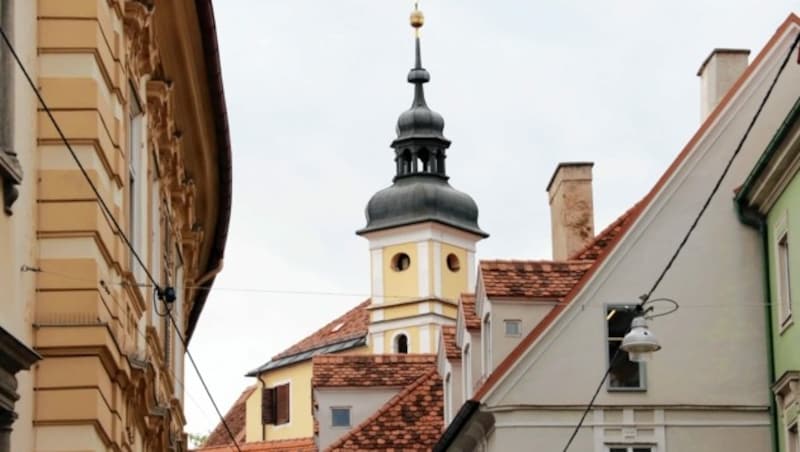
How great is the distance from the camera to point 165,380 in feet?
70.7

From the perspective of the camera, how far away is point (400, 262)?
364ft

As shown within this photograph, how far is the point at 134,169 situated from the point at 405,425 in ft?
77.8

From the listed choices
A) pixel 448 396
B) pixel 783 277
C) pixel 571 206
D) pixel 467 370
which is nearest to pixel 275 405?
pixel 448 396

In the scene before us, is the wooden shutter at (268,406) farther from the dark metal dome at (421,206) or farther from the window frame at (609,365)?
the window frame at (609,365)

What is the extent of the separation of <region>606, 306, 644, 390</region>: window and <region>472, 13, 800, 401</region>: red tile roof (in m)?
0.67

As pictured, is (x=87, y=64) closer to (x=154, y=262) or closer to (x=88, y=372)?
(x=88, y=372)

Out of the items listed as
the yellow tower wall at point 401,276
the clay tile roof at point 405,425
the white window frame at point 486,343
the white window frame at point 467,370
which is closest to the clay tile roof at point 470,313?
the white window frame at point 467,370

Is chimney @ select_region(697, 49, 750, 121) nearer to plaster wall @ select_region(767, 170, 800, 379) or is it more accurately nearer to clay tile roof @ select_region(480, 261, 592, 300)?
clay tile roof @ select_region(480, 261, 592, 300)

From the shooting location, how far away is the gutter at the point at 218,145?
63.6 feet

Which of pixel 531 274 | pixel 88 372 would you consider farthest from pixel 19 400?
pixel 531 274

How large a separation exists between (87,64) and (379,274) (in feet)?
315

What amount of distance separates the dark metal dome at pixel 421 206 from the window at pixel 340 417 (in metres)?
62.8

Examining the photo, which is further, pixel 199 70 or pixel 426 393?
pixel 426 393

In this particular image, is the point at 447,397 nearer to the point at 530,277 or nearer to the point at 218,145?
the point at 530,277
